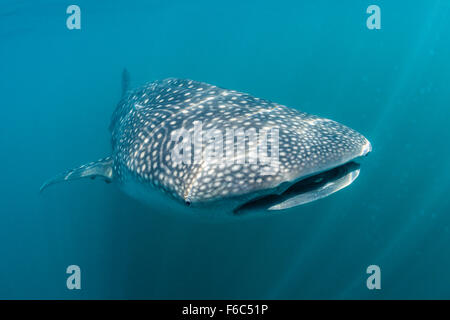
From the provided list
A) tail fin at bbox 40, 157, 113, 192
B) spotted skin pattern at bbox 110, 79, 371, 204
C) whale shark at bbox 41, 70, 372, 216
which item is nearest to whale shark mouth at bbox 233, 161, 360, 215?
whale shark at bbox 41, 70, 372, 216

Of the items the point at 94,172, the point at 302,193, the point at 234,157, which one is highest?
the point at 234,157

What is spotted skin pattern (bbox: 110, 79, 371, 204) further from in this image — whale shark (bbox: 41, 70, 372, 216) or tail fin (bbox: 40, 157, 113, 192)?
tail fin (bbox: 40, 157, 113, 192)

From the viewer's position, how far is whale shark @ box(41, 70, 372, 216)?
2637 millimetres

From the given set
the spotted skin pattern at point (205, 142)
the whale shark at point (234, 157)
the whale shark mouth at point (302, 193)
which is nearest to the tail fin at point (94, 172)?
the spotted skin pattern at point (205, 142)

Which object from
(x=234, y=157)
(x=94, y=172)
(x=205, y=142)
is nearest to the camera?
(x=234, y=157)

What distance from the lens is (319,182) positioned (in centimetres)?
294

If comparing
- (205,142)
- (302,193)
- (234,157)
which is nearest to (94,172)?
(205,142)

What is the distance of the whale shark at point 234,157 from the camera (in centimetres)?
264

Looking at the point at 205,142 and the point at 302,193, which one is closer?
the point at 302,193

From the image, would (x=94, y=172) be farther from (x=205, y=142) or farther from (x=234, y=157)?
(x=234, y=157)

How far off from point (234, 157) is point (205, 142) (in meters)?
0.49

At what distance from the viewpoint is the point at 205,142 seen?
3154 mm
